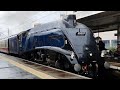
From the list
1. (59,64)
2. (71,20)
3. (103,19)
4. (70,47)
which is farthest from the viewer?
(103,19)

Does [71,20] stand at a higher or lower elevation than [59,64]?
higher

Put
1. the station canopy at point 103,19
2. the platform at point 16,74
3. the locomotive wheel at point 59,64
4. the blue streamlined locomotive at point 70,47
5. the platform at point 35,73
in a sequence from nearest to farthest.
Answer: the platform at point 35,73, the platform at point 16,74, the blue streamlined locomotive at point 70,47, the locomotive wheel at point 59,64, the station canopy at point 103,19

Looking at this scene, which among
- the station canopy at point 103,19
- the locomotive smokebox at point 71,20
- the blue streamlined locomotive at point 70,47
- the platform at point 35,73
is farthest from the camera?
the station canopy at point 103,19

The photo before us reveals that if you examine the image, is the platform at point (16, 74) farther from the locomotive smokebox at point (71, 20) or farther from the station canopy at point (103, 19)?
the station canopy at point (103, 19)

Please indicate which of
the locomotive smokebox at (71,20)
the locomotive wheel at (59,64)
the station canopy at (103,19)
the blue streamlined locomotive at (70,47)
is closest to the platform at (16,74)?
the locomotive wheel at (59,64)

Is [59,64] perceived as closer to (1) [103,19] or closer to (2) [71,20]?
(2) [71,20]

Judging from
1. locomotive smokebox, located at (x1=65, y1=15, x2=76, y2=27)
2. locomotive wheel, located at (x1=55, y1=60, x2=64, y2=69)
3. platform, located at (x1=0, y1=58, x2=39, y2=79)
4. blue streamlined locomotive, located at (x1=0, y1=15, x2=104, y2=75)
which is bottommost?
platform, located at (x1=0, y1=58, x2=39, y2=79)

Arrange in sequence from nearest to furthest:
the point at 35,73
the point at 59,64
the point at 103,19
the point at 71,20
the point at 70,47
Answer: the point at 35,73
the point at 70,47
the point at 59,64
the point at 71,20
the point at 103,19

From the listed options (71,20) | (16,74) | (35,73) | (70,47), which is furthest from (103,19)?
(16,74)

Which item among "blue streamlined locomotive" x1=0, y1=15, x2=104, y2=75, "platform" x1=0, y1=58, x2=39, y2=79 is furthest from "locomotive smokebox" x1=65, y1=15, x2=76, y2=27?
"platform" x1=0, y1=58, x2=39, y2=79

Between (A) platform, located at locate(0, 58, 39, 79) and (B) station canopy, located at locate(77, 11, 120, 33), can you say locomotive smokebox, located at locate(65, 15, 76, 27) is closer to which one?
(A) platform, located at locate(0, 58, 39, 79)

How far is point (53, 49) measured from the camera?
16547 mm

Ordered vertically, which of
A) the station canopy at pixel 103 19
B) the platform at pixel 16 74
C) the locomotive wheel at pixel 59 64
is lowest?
the platform at pixel 16 74
